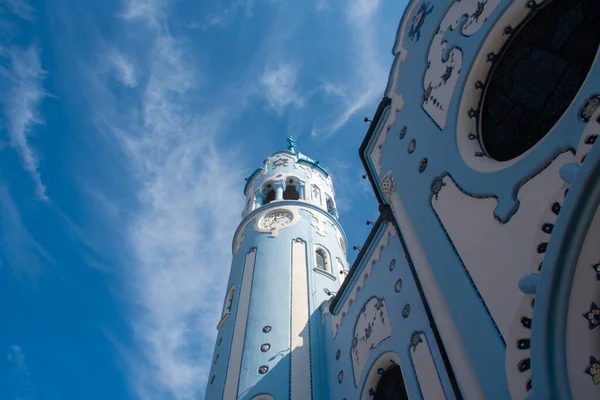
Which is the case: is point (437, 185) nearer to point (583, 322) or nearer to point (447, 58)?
point (447, 58)

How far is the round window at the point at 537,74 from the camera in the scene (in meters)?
4.21

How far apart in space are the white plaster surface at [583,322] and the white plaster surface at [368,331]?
13.9ft

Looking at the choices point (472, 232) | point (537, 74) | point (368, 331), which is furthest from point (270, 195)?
point (537, 74)

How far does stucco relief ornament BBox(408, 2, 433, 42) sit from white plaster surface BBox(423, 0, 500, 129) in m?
0.79

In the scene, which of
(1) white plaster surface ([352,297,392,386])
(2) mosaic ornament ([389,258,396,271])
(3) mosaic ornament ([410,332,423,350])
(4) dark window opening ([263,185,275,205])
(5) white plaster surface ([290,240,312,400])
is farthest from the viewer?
(4) dark window opening ([263,185,275,205])

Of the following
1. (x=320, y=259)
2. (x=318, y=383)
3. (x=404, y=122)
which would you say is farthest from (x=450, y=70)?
(x=320, y=259)

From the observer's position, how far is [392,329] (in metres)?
6.87

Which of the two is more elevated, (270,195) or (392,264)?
(270,195)

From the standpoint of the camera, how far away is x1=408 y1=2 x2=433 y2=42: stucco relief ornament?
748 cm

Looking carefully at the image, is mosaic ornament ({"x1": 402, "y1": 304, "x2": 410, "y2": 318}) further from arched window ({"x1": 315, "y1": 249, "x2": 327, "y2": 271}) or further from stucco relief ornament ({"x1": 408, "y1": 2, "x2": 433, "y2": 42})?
arched window ({"x1": 315, "y1": 249, "x2": 327, "y2": 271})

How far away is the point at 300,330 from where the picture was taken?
10711 millimetres

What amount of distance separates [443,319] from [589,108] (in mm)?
2459

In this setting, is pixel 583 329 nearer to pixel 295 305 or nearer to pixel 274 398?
pixel 274 398

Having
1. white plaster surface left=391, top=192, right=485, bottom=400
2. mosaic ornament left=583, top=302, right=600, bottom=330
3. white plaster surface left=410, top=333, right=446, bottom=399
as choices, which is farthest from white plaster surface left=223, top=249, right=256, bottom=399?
mosaic ornament left=583, top=302, right=600, bottom=330
